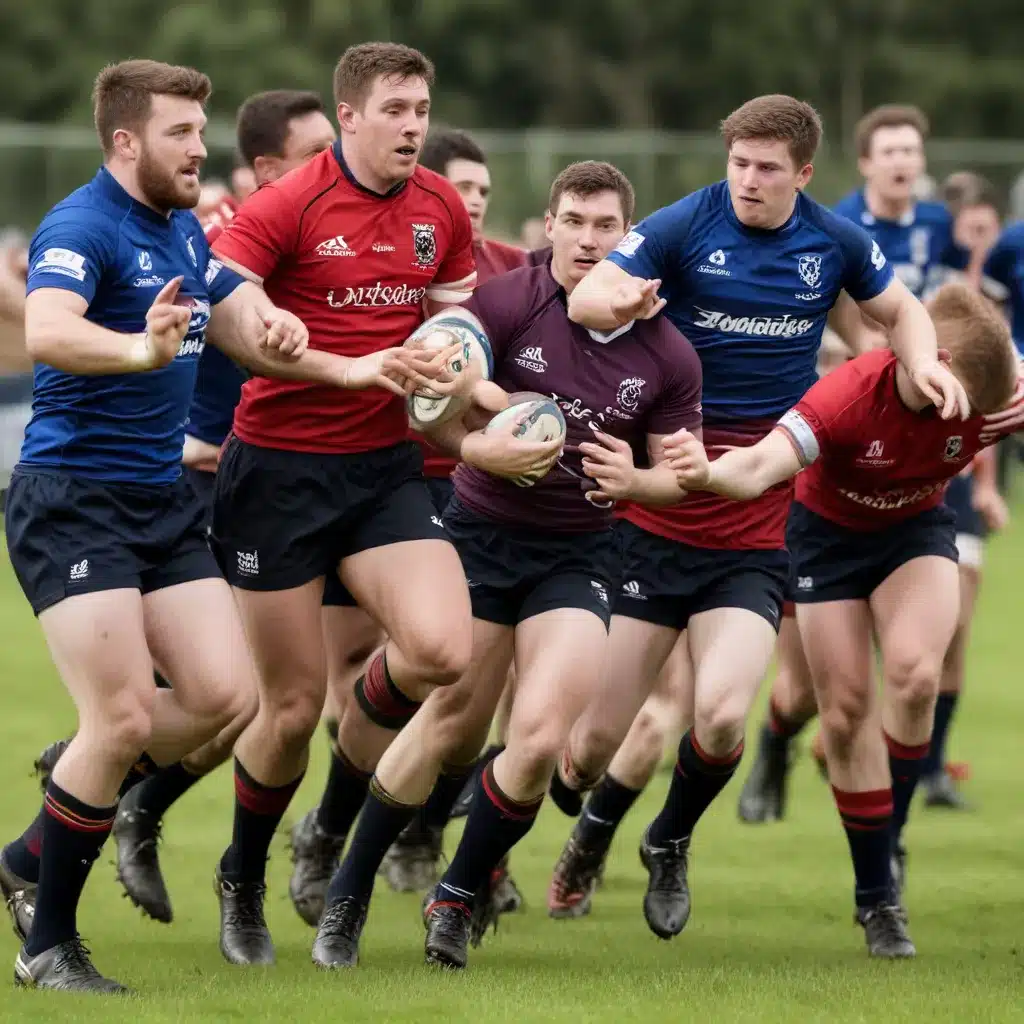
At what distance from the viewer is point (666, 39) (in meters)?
39.0

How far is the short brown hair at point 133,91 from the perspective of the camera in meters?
5.84

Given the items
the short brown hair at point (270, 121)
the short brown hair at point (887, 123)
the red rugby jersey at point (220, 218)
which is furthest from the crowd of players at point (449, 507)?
the short brown hair at point (887, 123)

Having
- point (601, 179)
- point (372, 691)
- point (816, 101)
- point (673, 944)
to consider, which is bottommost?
point (816, 101)

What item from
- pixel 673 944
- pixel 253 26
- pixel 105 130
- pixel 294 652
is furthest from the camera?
pixel 253 26

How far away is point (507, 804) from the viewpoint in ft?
20.4

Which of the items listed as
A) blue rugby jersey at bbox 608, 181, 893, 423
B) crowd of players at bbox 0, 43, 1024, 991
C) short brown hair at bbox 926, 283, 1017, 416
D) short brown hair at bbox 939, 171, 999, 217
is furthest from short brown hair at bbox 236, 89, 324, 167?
short brown hair at bbox 939, 171, 999, 217

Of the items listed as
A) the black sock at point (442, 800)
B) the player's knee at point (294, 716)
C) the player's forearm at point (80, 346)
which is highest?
the player's forearm at point (80, 346)

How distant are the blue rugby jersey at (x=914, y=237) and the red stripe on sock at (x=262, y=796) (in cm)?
436

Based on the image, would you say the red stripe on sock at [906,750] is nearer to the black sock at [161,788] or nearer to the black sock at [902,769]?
the black sock at [902,769]

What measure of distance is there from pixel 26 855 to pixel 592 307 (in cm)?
237

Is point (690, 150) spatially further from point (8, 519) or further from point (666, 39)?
point (8, 519)

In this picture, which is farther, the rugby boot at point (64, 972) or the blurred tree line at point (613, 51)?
the blurred tree line at point (613, 51)

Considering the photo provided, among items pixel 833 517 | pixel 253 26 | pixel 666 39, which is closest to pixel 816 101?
pixel 666 39

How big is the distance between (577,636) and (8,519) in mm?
1669
